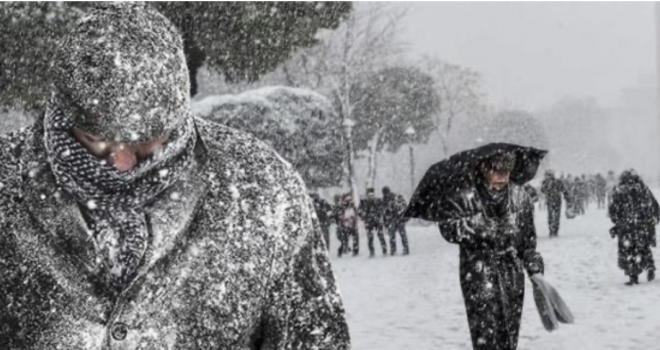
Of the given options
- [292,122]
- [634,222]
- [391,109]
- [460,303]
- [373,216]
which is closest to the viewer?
[460,303]

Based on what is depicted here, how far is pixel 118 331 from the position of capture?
1603 mm

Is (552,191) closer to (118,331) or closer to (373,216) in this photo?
(373,216)

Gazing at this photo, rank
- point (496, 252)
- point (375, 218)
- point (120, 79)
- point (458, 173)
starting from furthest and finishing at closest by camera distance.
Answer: point (375, 218), point (458, 173), point (496, 252), point (120, 79)

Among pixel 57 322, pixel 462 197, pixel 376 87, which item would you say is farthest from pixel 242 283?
pixel 376 87

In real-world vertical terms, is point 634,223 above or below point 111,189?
below

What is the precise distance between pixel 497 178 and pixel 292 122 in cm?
1371

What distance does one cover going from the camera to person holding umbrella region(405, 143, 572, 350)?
623cm

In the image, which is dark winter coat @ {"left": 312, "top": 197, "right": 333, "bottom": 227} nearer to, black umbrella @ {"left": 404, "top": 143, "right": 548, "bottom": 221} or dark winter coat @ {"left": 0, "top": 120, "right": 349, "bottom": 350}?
black umbrella @ {"left": 404, "top": 143, "right": 548, "bottom": 221}

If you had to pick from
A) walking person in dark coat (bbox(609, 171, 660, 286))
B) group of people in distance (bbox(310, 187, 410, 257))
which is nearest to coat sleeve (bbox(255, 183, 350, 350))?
walking person in dark coat (bbox(609, 171, 660, 286))

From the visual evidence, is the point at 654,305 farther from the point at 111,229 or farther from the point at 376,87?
the point at 376,87

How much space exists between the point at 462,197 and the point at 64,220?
196 inches

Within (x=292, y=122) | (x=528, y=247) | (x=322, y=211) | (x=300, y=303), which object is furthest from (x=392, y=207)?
(x=300, y=303)

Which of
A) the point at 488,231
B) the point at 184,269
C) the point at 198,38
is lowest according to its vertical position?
the point at 488,231

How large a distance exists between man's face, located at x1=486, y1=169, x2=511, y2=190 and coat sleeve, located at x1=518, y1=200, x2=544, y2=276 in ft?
0.72
